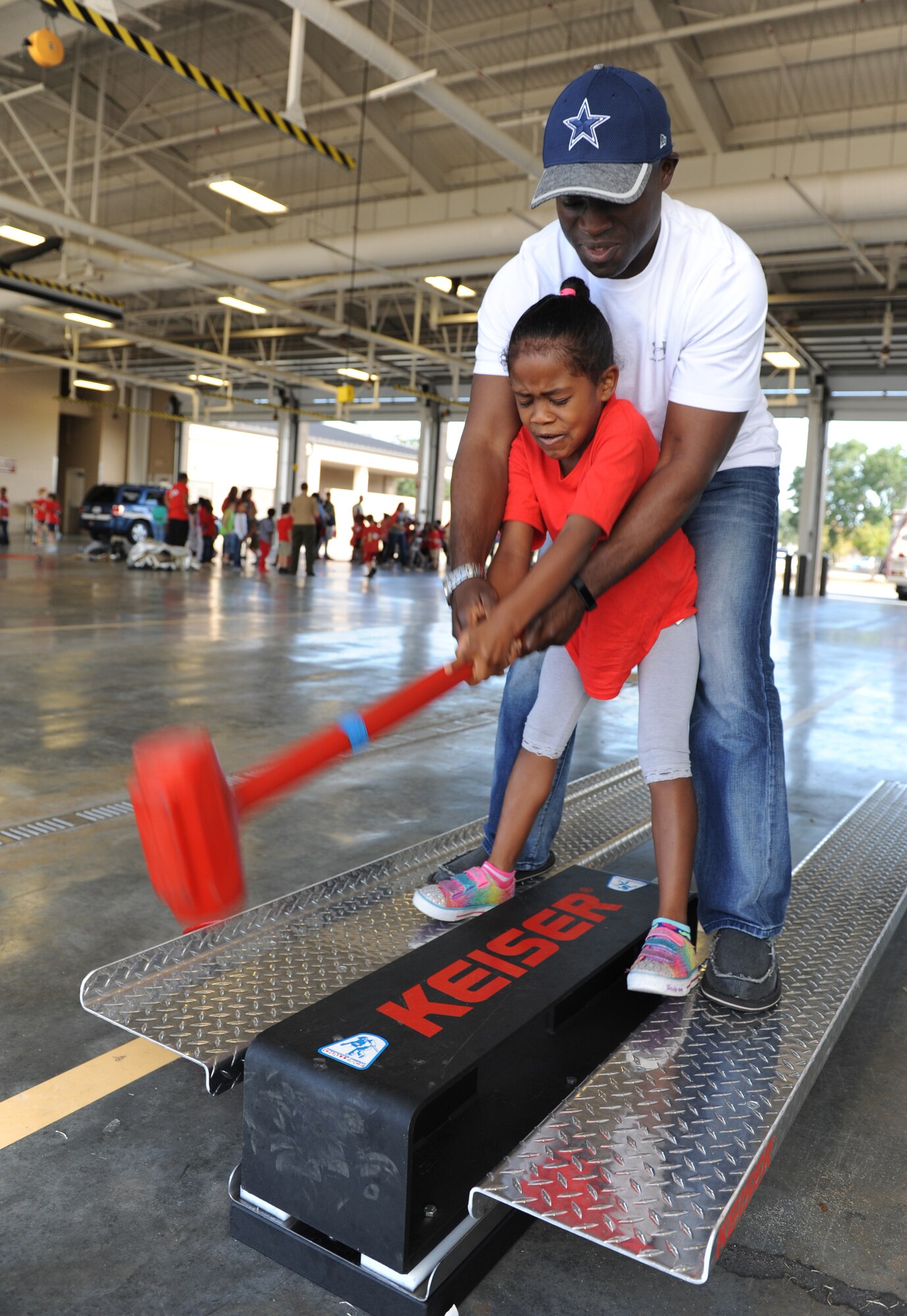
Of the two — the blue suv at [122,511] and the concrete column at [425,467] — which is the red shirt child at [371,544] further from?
the concrete column at [425,467]

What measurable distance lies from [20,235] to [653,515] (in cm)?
1437

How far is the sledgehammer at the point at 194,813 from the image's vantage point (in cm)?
142

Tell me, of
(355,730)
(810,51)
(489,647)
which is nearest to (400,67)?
(810,51)

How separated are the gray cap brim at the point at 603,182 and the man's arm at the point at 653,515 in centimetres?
40

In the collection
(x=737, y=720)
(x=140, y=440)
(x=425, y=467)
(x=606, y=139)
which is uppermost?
(x=140, y=440)

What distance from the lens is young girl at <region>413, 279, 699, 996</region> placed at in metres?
1.82

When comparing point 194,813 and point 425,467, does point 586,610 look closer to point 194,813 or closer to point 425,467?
point 194,813

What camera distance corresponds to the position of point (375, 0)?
31.3 ft

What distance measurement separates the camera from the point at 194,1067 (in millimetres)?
1826

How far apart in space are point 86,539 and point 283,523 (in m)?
14.2

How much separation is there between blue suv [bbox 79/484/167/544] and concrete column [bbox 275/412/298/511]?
9.06m

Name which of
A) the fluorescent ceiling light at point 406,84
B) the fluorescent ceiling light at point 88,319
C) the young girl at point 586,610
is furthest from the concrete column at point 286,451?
the young girl at point 586,610

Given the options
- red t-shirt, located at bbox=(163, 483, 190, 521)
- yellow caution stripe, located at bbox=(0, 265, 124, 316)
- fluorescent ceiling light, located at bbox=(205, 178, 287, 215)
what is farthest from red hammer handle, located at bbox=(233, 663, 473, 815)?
red t-shirt, located at bbox=(163, 483, 190, 521)

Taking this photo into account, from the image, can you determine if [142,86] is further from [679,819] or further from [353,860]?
[679,819]
